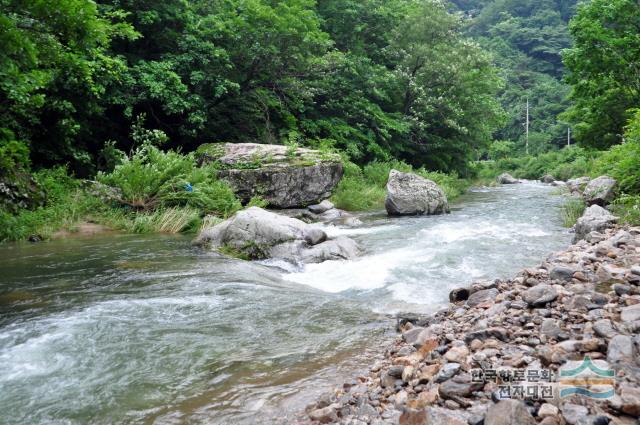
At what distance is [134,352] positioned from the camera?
4578 mm

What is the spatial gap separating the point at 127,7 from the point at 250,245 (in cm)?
1123

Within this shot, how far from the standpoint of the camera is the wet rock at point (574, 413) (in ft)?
7.86

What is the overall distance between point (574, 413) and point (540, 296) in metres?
2.01

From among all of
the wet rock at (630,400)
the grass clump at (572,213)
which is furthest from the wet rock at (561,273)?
the grass clump at (572,213)

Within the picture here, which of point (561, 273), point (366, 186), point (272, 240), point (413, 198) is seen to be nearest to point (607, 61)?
point (413, 198)

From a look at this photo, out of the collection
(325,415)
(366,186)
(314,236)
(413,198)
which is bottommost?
(366,186)

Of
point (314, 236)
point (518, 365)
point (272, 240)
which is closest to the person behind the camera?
point (518, 365)

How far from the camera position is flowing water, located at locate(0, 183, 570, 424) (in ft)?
12.2

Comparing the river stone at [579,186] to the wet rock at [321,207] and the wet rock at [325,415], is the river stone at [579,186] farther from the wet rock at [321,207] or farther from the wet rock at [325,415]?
the wet rock at [325,415]

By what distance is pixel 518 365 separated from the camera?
317cm

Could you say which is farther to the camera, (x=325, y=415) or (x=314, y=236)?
(x=314, y=236)

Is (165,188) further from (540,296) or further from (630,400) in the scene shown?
(630,400)

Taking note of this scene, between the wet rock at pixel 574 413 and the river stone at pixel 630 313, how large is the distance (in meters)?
1.27

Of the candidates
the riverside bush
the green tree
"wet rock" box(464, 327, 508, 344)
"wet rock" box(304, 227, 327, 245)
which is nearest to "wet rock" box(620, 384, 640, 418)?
"wet rock" box(464, 327, 508, 344)
